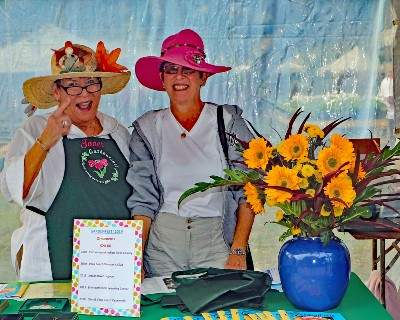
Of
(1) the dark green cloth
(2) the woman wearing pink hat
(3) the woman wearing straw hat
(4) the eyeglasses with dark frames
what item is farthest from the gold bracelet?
(1) the dark green cloth

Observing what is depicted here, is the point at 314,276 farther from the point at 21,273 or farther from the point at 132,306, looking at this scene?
the point at 21,273

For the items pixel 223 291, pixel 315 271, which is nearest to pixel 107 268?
pixel 223 291

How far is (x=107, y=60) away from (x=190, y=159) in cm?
64

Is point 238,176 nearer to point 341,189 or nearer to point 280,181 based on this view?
point 280,181

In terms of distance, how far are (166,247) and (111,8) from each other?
1208 mm

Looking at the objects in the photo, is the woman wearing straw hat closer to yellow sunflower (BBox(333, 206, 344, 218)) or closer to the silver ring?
the silver ring

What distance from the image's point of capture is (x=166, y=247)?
267 centimetres

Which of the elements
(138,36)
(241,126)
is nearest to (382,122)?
(241,126)

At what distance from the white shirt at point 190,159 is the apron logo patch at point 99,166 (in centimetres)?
21

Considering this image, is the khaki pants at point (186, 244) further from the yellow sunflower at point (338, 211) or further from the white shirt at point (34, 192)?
the yellow sunflower at point (338, 211)

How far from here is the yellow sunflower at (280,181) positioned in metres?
1.57

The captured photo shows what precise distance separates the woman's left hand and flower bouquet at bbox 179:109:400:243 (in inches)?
34.1

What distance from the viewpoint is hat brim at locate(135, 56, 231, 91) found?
111 inches

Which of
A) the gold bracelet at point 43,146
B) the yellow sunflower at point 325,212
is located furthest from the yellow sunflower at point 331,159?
the gold bracelet at point 43,146
